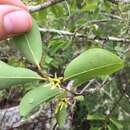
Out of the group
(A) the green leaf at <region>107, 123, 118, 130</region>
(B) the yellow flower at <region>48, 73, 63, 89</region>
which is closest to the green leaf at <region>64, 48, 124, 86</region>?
(B) the yellow flower at <region>48, 73, 63, 89</region>

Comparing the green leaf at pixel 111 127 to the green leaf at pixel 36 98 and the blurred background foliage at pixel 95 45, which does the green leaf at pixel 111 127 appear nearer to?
the blurred background foliage at pixel 95 45

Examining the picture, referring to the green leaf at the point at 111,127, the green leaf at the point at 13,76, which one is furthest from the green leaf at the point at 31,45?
the green leaf at the point at 111,127

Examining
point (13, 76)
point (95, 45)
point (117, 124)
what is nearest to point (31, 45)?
point (13, 76)

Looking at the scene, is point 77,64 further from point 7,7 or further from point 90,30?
point 90,30

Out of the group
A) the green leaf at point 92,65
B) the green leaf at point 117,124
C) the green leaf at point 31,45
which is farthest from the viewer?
the green leaf at point 117,124

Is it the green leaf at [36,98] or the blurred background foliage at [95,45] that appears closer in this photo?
the green leaf at [36,98]

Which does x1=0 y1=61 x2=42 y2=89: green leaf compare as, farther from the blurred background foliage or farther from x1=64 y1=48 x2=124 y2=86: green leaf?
the blurred background foliage

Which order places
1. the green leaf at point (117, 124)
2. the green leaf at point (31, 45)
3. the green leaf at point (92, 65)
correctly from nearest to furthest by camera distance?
the green leaf at point (92, 65)
the green leaf at point (31, 45)
the green leaf at point (117, 124)
